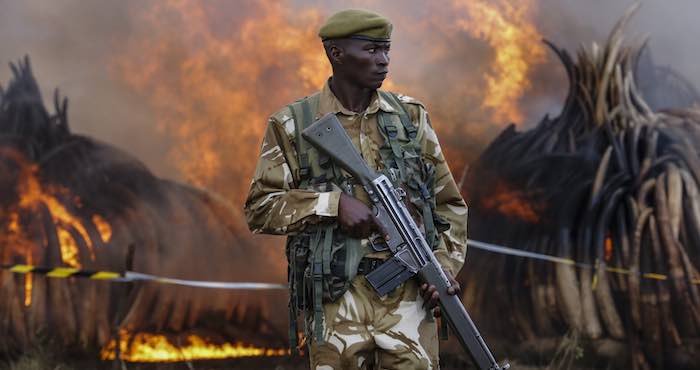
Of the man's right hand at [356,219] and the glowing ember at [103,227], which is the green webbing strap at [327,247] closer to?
the man's right hand at [356,219]

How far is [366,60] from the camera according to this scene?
3.56 meters

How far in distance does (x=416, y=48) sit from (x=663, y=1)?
1764 mm

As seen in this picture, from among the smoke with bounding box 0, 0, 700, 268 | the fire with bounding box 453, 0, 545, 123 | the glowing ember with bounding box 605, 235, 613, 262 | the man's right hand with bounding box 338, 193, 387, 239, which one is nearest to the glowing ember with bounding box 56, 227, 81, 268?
the smoke with bounding box 0, 0, 700, 268

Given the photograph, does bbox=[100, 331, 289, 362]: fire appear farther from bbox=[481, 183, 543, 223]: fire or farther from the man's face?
the man's face

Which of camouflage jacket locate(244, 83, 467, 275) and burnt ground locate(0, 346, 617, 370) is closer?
camouflage jacket locate(244, 83, 467, 275)

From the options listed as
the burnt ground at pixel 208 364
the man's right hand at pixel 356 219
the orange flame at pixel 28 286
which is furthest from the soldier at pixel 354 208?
the orange flame at pixel 28 286

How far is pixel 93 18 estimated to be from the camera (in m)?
6.97

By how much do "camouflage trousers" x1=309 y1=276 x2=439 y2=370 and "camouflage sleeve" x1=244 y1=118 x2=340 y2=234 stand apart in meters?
0.28

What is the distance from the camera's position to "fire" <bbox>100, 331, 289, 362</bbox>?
677cm

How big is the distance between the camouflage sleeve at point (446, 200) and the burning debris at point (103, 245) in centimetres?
347

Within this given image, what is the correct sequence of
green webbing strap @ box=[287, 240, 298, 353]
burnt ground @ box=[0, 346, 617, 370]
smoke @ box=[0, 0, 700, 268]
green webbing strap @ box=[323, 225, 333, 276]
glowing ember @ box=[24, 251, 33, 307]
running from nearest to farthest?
green webbing strap @ box=[323, 225, 333, 276], green webbing strap @ box=[287, 240, 298, 353], burnt ground @ box=[0, 346, 617, 370], glowing ember @ box=[24, 251, 33, 307], smoke @ box=[0, 0, 700, 268]

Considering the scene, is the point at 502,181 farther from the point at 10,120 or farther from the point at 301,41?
the point at 10,120

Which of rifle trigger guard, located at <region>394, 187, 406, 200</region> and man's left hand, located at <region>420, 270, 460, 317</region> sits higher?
rifle trigger guard, located at <region>394, 187, 406, 200</region>

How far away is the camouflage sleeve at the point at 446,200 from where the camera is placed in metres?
3.68
